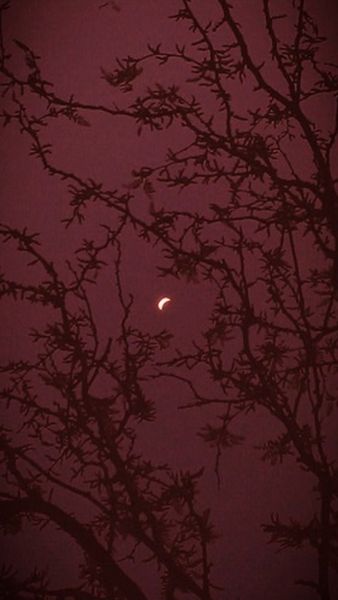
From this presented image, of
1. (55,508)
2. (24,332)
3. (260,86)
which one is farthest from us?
(24,332)

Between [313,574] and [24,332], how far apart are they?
12.0ft

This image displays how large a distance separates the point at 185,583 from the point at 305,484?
3.63 meters

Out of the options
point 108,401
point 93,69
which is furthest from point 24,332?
point 108,401

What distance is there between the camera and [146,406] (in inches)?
70.9

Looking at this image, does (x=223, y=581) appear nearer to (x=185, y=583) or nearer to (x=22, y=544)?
(x=22, y=544)

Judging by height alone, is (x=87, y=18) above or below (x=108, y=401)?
above

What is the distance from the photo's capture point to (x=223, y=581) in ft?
17.2

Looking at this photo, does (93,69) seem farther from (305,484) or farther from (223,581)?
(223,581)

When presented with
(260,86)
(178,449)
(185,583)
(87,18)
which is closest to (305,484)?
(178,449)

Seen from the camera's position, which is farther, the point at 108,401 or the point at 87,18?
the point at 87,18

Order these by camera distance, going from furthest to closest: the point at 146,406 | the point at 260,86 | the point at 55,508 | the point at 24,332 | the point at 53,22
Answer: the point at 53,22 → the point at 24,332 → the point at 146,406 → the point at 55,508 → the point at 260,86

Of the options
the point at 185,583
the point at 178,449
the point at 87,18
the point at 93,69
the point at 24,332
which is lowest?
the point at 185,583

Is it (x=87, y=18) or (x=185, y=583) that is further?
(x=87, y=18)

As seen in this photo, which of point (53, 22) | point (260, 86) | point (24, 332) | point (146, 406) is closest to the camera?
point (260, 86)
